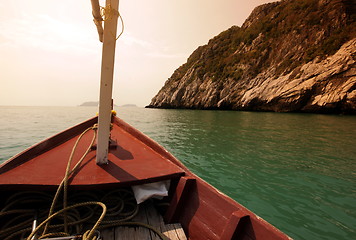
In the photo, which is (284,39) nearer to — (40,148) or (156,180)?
(156,180)

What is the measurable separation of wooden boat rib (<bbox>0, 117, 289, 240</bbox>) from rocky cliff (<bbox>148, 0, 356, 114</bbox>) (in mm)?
29997

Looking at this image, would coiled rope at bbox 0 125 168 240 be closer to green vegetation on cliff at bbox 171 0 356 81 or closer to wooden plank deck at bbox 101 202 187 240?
wooden plank deck at bbox 101 202 187 240

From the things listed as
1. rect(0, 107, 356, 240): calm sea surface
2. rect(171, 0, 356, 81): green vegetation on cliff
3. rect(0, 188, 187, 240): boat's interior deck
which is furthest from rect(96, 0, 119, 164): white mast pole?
rect(171, 0, 356, 81): green vegetation on cliff

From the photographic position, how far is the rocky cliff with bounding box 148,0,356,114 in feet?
82.4

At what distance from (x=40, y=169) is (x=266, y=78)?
130 ft

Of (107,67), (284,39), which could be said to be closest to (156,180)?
(107,67)

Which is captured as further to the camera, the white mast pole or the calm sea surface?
the calm sea surface

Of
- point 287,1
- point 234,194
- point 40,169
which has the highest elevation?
point 287,1

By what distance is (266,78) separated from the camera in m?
35.3

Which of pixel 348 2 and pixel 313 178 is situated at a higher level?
pixel 348 2

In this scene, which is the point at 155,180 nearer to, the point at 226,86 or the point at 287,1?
the point at 226,86

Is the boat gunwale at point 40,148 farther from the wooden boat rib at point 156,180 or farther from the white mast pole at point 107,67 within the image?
the white mast pole at point 107,67

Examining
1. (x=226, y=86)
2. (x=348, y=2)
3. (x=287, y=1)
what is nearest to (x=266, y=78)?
(x=226, y=86)

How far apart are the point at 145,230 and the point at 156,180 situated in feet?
1.76
